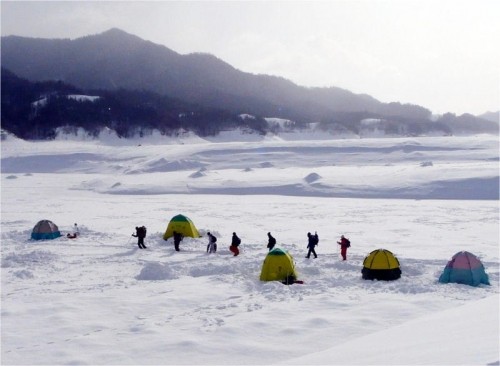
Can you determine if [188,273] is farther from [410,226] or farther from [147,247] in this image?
[410,226]

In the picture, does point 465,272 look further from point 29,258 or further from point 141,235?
point 29,258

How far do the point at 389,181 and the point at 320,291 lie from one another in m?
30.7

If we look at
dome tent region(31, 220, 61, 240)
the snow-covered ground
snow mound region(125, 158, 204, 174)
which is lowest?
the snow-covered ground

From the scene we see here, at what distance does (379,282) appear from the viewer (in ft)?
47.2

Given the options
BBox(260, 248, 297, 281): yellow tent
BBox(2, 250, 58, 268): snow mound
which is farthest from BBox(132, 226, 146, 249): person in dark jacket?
BBox(260, 248, 297, 281): yellow tent

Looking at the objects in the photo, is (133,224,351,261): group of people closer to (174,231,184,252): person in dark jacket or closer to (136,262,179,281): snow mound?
(174,231,184,252): person in dark jacket

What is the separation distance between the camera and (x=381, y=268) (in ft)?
47.9

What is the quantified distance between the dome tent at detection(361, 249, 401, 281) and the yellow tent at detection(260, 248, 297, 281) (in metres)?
2.08

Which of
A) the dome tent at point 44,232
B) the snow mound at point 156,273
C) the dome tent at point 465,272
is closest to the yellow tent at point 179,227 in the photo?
the dome tent at point 44,232

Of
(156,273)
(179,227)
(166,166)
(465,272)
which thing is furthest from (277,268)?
(166,166)

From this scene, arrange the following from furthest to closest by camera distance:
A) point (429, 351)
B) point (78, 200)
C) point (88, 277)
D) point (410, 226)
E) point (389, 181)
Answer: point (389, 181) < point (78, 200) < point (410, 226) < point (88, 277) < point (429, 351)

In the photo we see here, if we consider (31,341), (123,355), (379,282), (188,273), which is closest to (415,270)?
(379,282)

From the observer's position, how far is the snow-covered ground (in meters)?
9.48

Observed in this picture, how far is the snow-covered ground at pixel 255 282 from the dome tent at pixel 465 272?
379 mm
